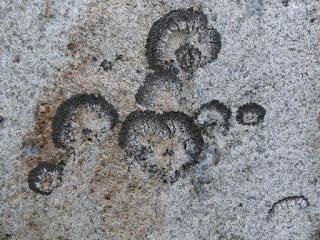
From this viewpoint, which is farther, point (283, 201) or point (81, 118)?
point (283, 201)

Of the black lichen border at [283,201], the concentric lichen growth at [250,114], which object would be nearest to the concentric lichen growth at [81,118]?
the concentric lichen growth at [250,114]

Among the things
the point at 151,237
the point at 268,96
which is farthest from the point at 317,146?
the point at 151,237

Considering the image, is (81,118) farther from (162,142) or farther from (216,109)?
(216,109)

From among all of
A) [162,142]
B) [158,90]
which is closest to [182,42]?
[158,90]

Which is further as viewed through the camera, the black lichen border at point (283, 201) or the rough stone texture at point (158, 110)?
the black lichen border at point (283, 201)

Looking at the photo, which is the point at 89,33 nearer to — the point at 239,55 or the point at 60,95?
the point at 60,95

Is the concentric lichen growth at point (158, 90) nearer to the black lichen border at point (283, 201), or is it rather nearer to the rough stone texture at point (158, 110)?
the rough stone texture at point (158, 110)
